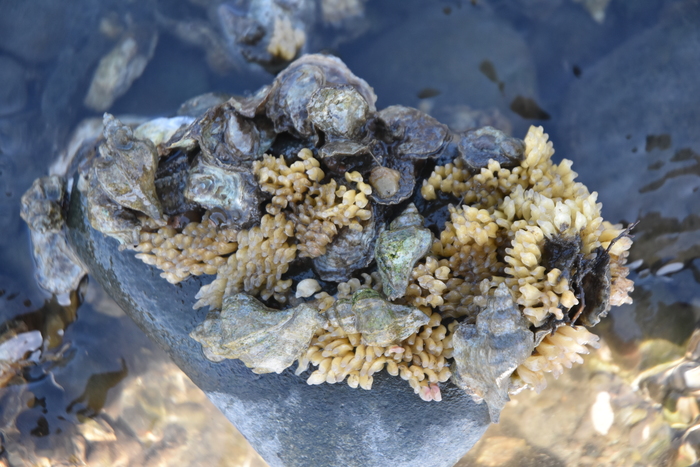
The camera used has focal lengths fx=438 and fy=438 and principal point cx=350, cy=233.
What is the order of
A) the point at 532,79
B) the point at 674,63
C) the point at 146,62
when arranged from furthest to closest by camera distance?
the point at 146,62, the point at 532,79, the point at 674,63

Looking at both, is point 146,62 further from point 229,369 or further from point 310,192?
point 229,369

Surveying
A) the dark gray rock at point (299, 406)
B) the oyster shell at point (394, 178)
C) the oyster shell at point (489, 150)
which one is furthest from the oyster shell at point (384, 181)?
the dark gray rock at point (299, 406)

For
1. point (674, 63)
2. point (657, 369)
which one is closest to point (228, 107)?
point (674, 63)

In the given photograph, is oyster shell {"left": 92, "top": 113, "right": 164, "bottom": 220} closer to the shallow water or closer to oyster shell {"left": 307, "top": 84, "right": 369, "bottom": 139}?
oyster shell {"left": 307, "top": 84, "right": 369, "bottom": 139}

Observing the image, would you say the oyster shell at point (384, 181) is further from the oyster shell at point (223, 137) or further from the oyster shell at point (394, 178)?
the oyster shell at point (223, 137)

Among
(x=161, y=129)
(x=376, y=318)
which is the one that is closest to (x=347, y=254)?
(x=376, y=318)

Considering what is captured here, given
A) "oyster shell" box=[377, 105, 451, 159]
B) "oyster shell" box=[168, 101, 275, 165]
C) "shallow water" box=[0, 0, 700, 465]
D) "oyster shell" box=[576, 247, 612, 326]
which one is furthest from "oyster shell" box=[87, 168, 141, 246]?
"oyster shell" box=[576, 247, 612, 326]

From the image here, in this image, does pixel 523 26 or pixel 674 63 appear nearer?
pixel 674 63
